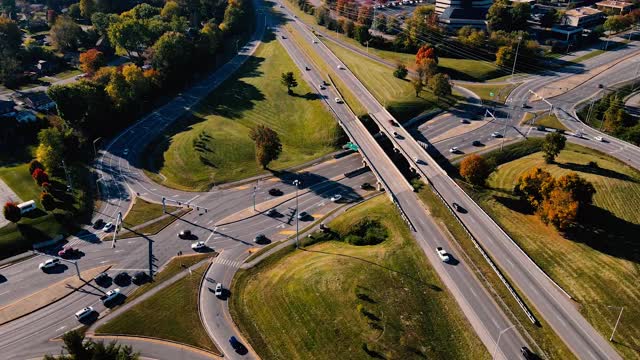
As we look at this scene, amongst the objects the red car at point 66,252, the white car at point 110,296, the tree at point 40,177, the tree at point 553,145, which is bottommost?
the white car at point 110,296

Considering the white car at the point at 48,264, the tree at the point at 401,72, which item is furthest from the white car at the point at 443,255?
the tree at the point at 401,72

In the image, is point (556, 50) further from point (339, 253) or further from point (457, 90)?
point (339, 253)

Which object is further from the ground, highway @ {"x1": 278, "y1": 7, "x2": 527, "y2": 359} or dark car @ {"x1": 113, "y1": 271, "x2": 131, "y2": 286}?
highway @ {"x1": 278, "y1": 7, "x2": 527, "y2": 359}

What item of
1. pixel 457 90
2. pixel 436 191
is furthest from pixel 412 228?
pixel 457 90

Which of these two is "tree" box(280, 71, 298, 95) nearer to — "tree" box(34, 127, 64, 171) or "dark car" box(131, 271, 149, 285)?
"tree" box(34, 127, 64, 171)

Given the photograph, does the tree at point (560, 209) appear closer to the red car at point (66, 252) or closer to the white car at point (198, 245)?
the white car at point (198, 245)

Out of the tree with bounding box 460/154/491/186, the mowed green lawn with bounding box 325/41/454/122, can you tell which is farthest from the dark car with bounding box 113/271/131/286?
the mowed green lawn with bounding box 325/41/454/122
